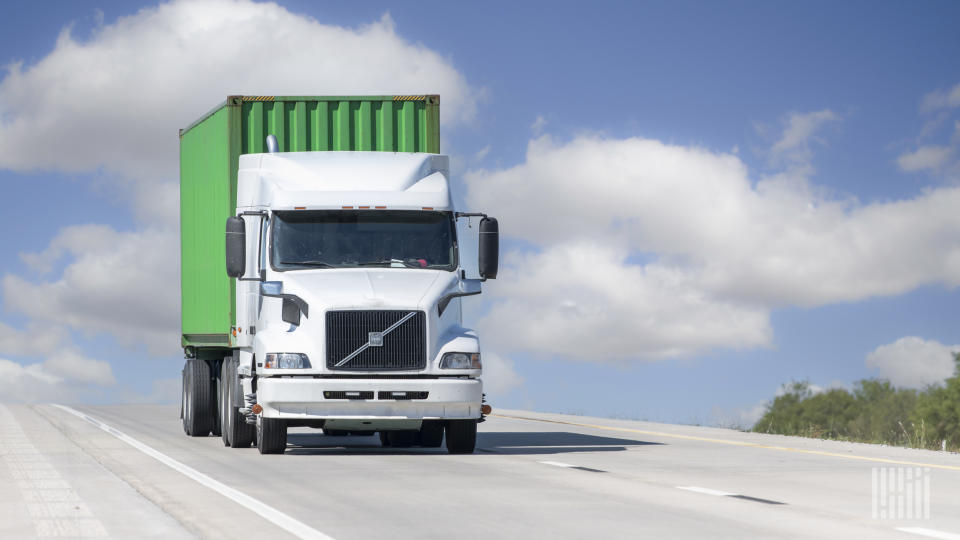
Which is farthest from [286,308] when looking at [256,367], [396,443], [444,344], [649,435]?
[649,435]

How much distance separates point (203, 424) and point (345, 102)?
18.7 ft

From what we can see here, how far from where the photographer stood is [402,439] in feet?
66.8

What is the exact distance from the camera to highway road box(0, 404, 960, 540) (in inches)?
380

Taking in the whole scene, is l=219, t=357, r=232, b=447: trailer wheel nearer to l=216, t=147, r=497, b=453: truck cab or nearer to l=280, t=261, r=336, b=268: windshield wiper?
l=216, t=147, r=497, b=453: truck cab

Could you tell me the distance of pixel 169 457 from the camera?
16.8m

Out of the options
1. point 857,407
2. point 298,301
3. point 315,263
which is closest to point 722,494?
point 298,301

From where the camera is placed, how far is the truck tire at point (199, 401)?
864 inches

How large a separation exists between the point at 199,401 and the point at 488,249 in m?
6.89

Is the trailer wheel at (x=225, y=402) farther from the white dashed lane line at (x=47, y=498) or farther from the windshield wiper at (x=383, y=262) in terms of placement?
the windshield wiper at (x=383, y=262)

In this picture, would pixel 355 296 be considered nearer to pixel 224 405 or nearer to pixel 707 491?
pixel 224 405

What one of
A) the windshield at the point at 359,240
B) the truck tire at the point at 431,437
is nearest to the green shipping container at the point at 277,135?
the windshield at the point at 359,240

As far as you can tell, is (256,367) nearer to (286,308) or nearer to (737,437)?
(286,308)

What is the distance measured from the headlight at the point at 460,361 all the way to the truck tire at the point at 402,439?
324 centimetres

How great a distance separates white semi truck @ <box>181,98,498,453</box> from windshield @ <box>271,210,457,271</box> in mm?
13
